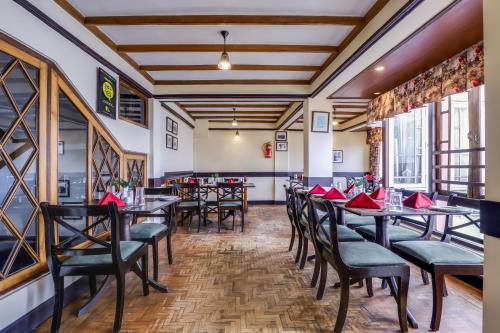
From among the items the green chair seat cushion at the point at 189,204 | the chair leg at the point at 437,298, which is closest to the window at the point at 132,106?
the green chair seat cushion at the point at 189,204

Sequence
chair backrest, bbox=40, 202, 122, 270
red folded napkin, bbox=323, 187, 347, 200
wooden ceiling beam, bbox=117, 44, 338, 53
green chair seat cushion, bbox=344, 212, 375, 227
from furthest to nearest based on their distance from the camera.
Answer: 1. wooden ceiling beam, bbox=117, 44, 338, 53
2. green chair seat cushion, bbox=344, 212, 375, 227
3. red folded napkin, bbox=323, 187, 347, 200
4. chair backrest, bbox=40, 202, 122, 270

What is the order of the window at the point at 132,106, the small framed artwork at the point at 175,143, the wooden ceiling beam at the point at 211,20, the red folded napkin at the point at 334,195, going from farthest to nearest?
the small framed artwork at the point at 175,143
the window at the point at 132,106
the red folded napkin at the point at 334,195
the wooden ceiling beam at the point at 211,20

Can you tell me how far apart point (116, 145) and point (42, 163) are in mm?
1270

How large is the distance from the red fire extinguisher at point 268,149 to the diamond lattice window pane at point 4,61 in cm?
691

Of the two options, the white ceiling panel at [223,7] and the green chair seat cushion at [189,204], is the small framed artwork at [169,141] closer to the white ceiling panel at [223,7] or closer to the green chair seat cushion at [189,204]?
the green chair seat cushion at [189,204]

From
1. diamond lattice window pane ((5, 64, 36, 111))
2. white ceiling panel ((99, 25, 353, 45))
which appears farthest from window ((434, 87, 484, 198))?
diamond lattice window pane ((5, 64, 36, 111))

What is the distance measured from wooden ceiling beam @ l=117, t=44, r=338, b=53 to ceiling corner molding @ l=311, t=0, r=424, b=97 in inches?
11.7

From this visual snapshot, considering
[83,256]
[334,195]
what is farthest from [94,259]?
[334,195]

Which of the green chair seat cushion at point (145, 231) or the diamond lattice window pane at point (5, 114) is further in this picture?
the green chair seat cushion at point (145, 231)

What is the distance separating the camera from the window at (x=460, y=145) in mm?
3070

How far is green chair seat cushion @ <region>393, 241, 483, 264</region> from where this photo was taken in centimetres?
193

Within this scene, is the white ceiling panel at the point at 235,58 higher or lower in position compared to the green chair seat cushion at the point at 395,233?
higher

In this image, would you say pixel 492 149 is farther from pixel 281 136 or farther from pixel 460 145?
pixel 281 136

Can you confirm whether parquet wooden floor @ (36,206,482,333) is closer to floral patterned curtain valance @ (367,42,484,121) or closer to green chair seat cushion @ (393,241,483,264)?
green chair seat cushion @ (393,241,483,264)
